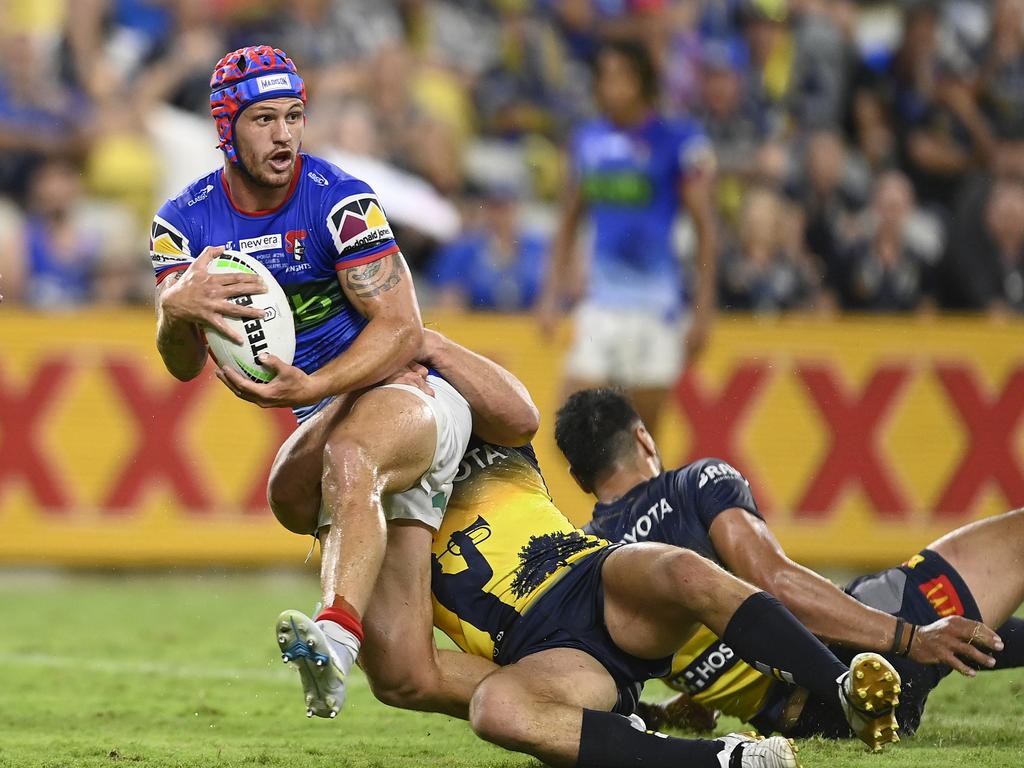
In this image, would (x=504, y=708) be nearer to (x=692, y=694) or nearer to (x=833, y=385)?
(x=692, y=694)

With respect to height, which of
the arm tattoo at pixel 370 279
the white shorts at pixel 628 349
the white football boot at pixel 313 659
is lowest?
the white football boot at pixel 313 659

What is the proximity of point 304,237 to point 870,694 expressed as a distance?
250 cm

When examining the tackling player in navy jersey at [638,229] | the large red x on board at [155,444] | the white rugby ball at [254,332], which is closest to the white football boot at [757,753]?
the white rugby ball at [254,332]

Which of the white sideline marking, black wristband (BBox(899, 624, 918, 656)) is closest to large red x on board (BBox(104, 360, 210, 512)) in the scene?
the white sideline marking

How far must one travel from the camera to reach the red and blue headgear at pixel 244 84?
5.46 meters

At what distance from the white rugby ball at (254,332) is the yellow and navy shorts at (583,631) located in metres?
1.22

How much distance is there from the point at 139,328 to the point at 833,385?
4.85 meters

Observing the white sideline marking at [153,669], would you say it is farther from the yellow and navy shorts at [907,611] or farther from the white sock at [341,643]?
the white sock at [341,643]

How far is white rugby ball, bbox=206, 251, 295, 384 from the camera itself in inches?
209

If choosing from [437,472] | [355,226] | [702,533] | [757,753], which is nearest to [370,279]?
[355,226]

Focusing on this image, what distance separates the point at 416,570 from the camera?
5.39 m

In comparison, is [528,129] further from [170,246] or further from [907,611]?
[907,611]

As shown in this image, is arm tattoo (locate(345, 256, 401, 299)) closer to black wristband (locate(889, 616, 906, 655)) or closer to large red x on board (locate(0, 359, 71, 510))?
black wristband (locate(889, 616, 906, 655))

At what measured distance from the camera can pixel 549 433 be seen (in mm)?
10625
